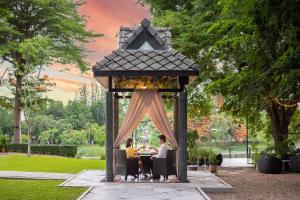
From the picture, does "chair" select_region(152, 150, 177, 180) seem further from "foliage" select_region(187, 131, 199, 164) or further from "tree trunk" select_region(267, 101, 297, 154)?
"tree trunk" select_region(267, 101, 297, 154)

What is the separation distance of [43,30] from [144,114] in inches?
995

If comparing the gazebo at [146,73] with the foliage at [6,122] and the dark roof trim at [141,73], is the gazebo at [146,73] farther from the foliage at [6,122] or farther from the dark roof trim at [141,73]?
the foliage at [6,122]

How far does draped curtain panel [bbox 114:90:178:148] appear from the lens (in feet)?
46.9

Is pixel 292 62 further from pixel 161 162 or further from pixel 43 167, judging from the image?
pixel 43 167

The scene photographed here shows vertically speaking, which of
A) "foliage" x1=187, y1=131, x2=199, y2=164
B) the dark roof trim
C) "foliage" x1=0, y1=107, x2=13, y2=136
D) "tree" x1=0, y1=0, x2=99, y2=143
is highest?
"tree" x1=0, y1=0, x2=99, y2=143

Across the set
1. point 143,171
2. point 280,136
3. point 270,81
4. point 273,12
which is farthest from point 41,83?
point 273,12

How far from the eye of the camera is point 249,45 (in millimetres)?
14656

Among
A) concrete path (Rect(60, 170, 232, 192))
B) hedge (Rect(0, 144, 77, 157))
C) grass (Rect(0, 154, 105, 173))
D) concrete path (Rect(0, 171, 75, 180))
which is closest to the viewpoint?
concrete path (Rect(60, 170, 232, 192))

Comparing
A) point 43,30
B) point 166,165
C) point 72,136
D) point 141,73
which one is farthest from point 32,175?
point 72,136

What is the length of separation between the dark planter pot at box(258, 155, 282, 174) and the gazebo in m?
7.36

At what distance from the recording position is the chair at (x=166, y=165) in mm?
14250

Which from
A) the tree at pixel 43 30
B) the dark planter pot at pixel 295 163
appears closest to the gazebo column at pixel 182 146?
the dark planter pot at pixel 295 163

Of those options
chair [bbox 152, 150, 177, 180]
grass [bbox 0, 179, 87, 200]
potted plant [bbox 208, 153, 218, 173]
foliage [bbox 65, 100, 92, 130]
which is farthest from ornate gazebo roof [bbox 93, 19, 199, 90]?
foliage [bbox 65, 100, 92, 130]

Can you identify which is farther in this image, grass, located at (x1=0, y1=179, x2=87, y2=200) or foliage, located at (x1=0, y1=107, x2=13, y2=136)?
foliage, located at (x1=0, y1=107, x2=13, y2=136)
